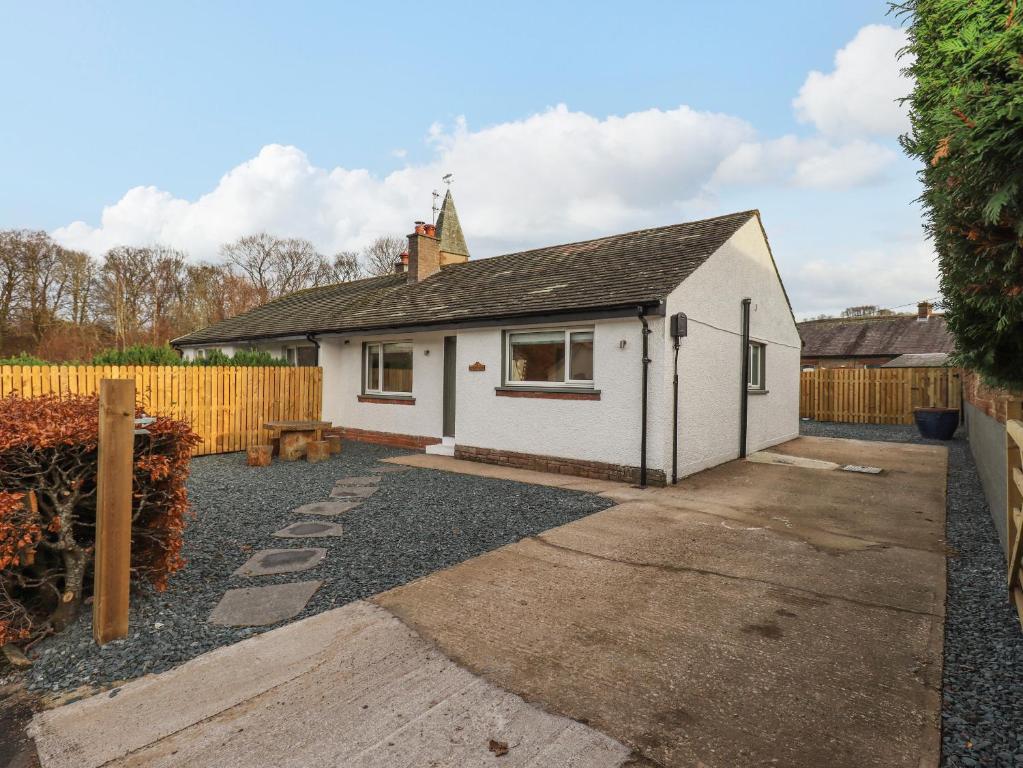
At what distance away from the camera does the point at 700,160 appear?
489 inches

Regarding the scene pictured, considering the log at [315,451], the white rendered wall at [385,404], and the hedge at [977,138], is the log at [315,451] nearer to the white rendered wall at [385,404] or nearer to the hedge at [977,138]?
the white rendered wall at [385,404]

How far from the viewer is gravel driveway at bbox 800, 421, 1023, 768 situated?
2.18m

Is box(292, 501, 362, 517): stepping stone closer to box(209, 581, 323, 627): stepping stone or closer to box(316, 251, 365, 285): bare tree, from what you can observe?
box(209, 581, 323, 627): stepping stone

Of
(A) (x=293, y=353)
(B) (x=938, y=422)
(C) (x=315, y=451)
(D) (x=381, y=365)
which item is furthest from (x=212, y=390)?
(B) (x=938, y=422)

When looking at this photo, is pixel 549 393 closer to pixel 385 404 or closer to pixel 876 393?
pixel 385 404

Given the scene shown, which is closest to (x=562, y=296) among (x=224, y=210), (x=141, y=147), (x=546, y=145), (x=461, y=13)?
(x=461, y=13)

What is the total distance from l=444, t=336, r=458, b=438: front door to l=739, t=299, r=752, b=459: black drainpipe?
6291 millimetres

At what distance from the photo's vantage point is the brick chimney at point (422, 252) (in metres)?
14.5

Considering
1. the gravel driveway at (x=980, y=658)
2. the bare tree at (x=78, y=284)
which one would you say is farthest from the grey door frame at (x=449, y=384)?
the bare tree at (x=78, y=284)

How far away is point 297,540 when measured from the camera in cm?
514

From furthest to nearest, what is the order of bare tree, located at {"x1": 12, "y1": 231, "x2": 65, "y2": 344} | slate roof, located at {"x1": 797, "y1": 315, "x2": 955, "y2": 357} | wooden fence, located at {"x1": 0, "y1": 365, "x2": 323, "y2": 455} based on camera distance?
slate roof, located at {"x1": 797, "y1": 315, "x2": 955, "y2": 357}
bare tree, located at {"x1": 12, "y1": 231, "x2": 65, "y2": 344}
wooden fence, located at {"x1": 0, "y1": 365, "x2": 323, "y2": 455}

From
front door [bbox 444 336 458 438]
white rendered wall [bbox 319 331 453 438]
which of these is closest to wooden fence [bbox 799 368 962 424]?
front door [bbox 444 336 458 438]

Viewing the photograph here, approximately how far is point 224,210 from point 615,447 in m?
35.1

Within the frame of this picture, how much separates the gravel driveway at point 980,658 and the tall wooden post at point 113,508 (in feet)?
14.3
